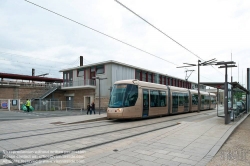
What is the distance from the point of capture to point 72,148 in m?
6.83

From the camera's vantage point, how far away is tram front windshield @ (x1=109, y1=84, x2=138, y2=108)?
14.6m

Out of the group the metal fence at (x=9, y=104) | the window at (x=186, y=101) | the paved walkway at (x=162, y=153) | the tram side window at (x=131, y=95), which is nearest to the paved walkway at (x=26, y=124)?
the tram side window at (x=131, y=95)

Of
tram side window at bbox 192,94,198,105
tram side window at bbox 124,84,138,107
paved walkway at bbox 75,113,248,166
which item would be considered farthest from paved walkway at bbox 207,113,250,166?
tram side window at bbox 192,94,198,105

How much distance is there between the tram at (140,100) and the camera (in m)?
14.6

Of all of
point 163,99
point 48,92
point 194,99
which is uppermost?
point 48,92

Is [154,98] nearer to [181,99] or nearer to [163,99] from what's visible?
[163,99]

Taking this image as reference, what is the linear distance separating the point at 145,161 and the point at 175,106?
1698cm

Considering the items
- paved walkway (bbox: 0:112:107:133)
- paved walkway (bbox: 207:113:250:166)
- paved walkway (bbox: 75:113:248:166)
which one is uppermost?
paved walkway (bbox: 75:113:248:166)

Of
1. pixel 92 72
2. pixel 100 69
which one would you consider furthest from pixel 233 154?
pixel 92 72

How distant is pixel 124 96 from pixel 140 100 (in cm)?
155

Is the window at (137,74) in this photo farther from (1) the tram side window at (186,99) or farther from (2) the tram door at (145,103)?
(2) the tram door at (145,103)

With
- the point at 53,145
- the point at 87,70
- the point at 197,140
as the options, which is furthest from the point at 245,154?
the point at 87,70

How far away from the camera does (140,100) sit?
1547 centimetres

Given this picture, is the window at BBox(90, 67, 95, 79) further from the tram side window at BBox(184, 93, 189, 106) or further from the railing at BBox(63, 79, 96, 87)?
the tram side window at BBox(184, 93, 189, 106)
